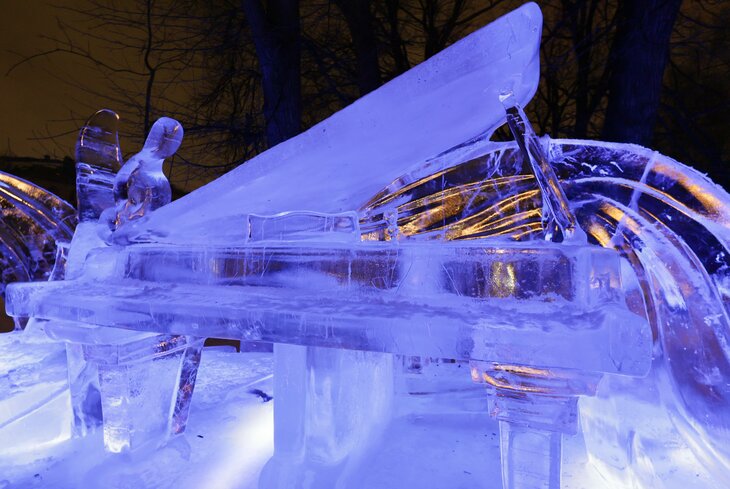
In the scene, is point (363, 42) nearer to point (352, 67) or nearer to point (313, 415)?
point (352, 67)

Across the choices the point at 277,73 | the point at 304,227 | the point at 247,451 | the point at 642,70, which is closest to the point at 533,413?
the point at 304,227

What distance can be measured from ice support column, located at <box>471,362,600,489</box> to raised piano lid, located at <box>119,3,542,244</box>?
1.49 ft

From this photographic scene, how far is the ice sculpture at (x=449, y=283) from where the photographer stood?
2.31ft

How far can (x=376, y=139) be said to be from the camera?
3.08 feet

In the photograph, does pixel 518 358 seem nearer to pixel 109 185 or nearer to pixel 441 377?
pixel 441 377

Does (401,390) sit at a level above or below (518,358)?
below

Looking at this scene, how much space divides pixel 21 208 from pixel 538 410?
6.55 ft

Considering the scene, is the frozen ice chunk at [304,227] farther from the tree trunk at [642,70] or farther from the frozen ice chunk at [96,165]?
the tree trunk at [642,70]

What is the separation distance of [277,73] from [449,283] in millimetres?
2739

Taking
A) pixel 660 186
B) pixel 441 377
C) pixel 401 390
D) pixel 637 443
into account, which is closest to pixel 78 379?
pixel 401 390

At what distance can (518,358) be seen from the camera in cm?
63

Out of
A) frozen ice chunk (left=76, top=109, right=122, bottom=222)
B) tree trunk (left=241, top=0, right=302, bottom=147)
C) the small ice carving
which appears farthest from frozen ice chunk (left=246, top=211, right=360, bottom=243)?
tree trunk (left=241, top=0, right=302, bottom=147)

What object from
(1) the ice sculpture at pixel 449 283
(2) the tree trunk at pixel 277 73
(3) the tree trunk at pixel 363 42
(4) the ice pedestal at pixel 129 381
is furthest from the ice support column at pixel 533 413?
(3) the tree trunk at pixel 363 42

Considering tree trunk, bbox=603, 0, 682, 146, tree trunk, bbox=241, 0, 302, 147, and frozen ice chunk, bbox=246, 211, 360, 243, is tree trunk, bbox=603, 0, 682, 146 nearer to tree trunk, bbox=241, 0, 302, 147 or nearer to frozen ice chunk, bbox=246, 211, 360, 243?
tree trunk, bbox=241, 0, 302, 147
